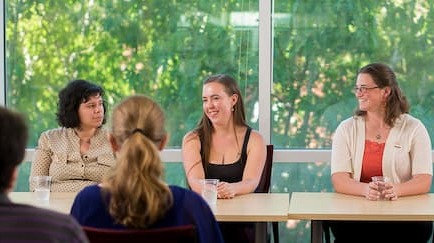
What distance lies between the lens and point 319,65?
216 inches

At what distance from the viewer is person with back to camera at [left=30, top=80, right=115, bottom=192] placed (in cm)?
477

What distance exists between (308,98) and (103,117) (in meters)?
1.34

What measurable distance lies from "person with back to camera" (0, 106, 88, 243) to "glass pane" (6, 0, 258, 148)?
349 centimetres

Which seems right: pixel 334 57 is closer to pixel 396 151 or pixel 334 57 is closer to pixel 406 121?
pixel 406 121

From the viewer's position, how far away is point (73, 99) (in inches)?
190

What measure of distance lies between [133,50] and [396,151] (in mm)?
1884

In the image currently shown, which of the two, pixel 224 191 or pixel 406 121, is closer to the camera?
pixel 224 191

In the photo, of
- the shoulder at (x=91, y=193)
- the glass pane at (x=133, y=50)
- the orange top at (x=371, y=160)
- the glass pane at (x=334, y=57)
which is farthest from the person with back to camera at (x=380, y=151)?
the shoulder at (x=91, y=193)

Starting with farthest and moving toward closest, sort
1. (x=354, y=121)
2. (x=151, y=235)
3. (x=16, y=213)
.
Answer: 1. (x=354, y=121)
2. (x=151, y=235)
3. (x=16, y=213)

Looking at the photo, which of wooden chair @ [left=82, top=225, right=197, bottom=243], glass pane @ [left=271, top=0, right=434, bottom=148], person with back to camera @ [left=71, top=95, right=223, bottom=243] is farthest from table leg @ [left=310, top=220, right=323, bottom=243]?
glass pane @ [left=271, top=0, right=434, bottom=148]

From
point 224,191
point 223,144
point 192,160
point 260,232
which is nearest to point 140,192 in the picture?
point 260,232

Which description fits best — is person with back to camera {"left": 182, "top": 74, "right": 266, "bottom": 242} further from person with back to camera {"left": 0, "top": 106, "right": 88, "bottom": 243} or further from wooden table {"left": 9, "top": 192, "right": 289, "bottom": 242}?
person with back to camera {"left": 0, "top": 106, "right": 88, "bottom": 243}

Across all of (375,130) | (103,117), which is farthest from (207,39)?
(375,130)

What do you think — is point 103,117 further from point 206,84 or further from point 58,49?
point 58,49
